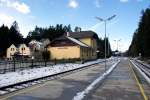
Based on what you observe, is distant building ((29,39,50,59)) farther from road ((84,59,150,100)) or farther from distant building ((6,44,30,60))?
road ((84,59,150,100))

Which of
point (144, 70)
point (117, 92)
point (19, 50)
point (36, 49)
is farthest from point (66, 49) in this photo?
point (117, 92)

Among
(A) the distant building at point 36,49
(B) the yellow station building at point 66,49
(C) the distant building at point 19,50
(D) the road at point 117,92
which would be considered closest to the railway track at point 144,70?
(D) the road at point 117,92

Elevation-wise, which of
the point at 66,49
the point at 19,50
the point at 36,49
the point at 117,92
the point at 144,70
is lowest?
the point at 117,92

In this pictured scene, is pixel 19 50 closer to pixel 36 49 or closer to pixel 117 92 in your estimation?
pixel 36 49

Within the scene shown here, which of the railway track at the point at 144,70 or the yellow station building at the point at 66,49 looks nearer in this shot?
the railway track at the point at 144,70

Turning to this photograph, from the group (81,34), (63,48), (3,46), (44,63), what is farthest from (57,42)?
(3,46)

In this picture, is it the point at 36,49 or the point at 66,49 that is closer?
the point at 66,49

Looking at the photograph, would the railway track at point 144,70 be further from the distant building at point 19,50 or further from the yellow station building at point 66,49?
the distant building at point 19,50

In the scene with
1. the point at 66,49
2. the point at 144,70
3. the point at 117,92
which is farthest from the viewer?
the point at 66,49

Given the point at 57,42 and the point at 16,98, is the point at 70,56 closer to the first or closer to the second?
the point at 57,42

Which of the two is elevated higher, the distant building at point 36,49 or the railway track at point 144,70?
the distant building at point 36,49

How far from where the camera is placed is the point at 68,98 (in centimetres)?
1231

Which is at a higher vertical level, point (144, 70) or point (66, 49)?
point (66, 49)

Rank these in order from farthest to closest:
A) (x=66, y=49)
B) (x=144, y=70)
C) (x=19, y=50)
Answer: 1. (x=19, y=50)
2. (x=66, y=49)
3. (x=144, y=70)
